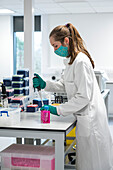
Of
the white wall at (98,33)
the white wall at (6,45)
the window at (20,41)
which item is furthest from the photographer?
the window at (20,41)

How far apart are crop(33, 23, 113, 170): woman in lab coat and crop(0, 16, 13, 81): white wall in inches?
200

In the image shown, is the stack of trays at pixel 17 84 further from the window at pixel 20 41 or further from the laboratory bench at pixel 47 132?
the window at pixel 20 41

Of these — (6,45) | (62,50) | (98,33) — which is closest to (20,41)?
(6,45)

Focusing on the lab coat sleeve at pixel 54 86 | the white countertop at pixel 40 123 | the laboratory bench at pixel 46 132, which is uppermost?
the lab coat sleeve at pixel 54 86

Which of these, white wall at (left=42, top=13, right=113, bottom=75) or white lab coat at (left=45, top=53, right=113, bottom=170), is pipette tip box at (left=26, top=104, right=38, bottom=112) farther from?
white wall at (left=42, top=13, right=113, bottom=75)

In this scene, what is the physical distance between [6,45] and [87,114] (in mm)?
5354

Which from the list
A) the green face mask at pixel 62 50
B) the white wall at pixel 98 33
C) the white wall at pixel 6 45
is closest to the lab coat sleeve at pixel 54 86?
the green face mask at pixel 62 50

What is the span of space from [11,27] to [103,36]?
228cm

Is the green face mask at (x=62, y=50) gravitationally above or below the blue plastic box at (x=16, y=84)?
above

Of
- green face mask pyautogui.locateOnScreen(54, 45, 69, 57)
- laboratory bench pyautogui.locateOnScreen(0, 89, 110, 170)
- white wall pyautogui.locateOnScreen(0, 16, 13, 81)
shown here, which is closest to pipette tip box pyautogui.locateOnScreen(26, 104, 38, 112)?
laboratory bench pyautogui.locateOnScreen(0, 89, 110, 170)

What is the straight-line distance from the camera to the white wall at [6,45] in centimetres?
709

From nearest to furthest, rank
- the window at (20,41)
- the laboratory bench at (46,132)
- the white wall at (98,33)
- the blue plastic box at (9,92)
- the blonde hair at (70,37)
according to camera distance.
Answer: the laboratory bench at (46,132) < the blonde hair at (70,37) < the blue plastic box at (9,92) < the white wall at (98,33) < the window at (20,41)

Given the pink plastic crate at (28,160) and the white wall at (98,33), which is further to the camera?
the white wall at (98,33)

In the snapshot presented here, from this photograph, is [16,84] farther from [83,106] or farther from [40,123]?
[83,106]
